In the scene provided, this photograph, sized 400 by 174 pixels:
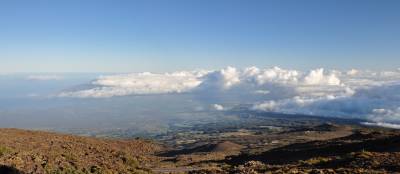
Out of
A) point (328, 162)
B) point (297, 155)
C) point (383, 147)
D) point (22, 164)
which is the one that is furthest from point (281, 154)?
point (22, 164)

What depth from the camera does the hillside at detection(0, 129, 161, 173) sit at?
44469 mm

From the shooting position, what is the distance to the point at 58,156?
51.7m

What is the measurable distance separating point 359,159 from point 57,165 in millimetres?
26604

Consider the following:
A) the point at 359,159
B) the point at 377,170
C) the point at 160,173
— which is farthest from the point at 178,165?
the point at 377,170

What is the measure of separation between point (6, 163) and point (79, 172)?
21.5 ft

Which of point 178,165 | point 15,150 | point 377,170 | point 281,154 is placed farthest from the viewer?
point 281,154

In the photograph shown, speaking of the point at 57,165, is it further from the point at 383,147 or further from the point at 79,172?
the point at 383,147

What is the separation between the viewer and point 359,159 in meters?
42.6

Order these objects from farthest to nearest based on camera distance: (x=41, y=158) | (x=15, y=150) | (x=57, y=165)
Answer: (x=15, y=150)
(x=41, y=158)
(x=57, y=165)

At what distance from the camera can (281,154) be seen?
64500mm

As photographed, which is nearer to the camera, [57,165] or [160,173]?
[57,165]

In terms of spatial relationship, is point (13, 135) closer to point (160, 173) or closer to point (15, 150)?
point (15, 150)

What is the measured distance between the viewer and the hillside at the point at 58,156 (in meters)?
44.5

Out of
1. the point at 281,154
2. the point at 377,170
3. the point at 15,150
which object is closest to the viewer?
the point at 377,170
